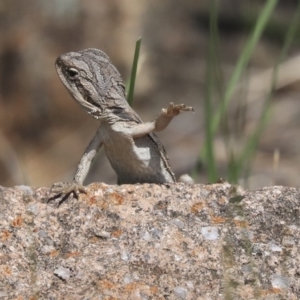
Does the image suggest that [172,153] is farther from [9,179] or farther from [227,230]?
[227,230]

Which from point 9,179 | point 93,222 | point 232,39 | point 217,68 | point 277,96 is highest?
point 232,39

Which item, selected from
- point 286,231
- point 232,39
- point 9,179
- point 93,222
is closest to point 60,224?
point 93,222

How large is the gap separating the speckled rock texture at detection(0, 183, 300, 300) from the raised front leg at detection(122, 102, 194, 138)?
19.7 inches

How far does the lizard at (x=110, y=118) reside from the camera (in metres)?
4.53

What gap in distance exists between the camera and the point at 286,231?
11.4 ft

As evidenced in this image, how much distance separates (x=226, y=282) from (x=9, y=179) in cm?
685

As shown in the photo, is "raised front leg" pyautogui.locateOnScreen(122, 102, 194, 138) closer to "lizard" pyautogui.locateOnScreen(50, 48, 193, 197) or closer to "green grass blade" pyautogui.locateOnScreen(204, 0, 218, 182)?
"lizard" pyautogui.locateOnScreen(50, 48, 193, 197)

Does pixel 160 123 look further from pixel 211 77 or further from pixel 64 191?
pixel 64 191

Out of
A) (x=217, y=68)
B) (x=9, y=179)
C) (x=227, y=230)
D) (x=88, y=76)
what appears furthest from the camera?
(x=9, y=179)

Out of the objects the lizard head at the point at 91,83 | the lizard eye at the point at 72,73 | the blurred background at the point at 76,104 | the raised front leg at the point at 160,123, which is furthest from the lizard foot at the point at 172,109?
the blurred background at the point at 76,104

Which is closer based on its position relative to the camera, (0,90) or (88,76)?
(88,76)

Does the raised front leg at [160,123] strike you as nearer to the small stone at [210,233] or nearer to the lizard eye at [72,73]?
the lizard eye at [72,73]

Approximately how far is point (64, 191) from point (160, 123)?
2.59 ft

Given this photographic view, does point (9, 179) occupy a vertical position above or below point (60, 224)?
above
